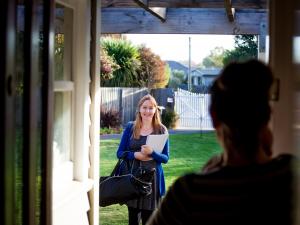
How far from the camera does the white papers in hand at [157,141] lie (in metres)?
4.07

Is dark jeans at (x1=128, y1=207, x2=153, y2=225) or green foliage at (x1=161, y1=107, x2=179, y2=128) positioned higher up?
green foliage at (x1=161, y1=107, x2=179, y2=128)

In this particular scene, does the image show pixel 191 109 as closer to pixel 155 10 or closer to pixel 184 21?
pixel 184 21

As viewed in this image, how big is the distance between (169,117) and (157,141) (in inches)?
211

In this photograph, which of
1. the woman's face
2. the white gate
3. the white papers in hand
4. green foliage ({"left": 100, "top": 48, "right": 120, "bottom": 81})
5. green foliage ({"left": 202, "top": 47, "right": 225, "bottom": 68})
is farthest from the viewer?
green foliage ({"left": 202, "top": 47, "right": 225, "bottom": 68})

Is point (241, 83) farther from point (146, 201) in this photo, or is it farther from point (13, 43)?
point (146, 201)

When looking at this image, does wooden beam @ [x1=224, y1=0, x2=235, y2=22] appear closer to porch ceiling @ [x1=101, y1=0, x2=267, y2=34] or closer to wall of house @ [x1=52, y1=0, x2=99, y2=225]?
porch ceiling @ [x1=101, y1=0, x2=267, y2=34]

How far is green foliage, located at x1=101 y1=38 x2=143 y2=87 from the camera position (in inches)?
318

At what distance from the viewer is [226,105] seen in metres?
1.19

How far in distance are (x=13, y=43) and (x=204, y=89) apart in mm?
8623

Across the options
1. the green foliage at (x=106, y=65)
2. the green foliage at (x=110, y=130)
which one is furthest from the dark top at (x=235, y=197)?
the green foliage at (x=110, y=130)

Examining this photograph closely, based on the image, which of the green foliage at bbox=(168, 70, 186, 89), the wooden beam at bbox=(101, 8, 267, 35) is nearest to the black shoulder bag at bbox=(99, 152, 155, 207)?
the wooden beam at bbox=(101, 8, 267, 35)

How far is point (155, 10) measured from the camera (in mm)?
3840

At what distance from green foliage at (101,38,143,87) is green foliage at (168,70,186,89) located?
3.73 feet
